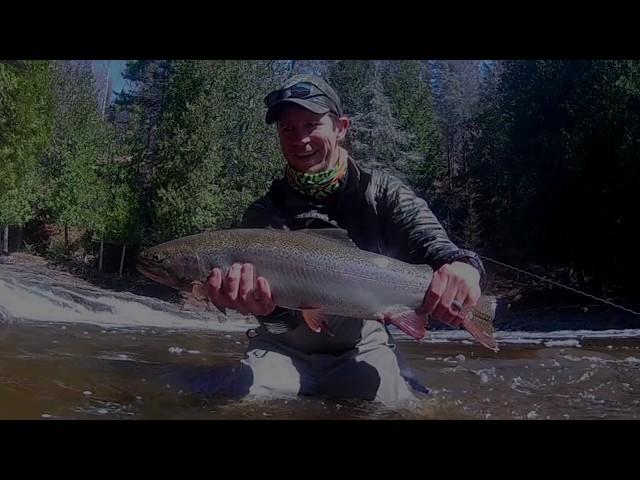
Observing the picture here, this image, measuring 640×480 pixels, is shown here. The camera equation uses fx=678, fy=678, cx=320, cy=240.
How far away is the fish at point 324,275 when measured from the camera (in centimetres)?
275

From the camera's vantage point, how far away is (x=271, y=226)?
3.33m

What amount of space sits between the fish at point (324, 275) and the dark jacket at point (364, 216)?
343 millimetres

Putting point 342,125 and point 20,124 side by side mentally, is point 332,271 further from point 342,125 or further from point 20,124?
point 20,124

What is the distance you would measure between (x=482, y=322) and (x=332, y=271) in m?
0.64

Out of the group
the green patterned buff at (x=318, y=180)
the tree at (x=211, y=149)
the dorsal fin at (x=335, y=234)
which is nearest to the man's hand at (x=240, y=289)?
the dorsal fin at (x=335, y=234)

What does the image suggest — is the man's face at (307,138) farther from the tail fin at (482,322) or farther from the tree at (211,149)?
the tree at (211,149)

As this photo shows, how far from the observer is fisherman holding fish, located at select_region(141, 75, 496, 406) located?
2.77 meters

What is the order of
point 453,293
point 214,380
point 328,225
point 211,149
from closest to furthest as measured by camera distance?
point 453,293
point 328,225
point 214,380
point 211,149

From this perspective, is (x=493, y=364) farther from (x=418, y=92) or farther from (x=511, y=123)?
(x=418, y=92)

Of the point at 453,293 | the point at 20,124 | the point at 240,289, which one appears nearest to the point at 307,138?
the point at 240,289

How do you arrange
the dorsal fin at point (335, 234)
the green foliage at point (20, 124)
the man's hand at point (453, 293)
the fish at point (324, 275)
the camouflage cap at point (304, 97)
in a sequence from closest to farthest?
the man's hand at point (453, 293)
the fish at point (324, 275)
the dorsal fin at point (335, 234)
the camouflage cap at point (304, 97)
the green foliage at point (20, 124)

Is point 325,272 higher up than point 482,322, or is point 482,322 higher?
point 325,272

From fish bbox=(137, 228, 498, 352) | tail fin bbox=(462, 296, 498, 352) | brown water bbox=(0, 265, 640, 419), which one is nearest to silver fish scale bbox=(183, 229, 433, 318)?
fish bbox=(137, 228, 498, 352)

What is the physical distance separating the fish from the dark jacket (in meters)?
0.34
